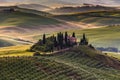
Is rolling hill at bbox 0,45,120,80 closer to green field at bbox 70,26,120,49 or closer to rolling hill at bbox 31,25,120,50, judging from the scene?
rolling hill at bbox 31,25,120,50

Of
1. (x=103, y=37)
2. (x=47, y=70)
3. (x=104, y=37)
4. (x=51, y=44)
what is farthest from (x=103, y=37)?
(x=47, y=70)

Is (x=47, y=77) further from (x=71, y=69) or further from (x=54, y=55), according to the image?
(x=54, y=55)

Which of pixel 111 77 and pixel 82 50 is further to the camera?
pixel 82 50

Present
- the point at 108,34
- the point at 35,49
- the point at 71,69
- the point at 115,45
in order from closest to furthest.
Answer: the point at 71,69
the point at 35,49
the point at 115,45
the point at 108,34

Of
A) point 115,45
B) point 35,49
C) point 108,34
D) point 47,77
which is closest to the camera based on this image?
point 47,77

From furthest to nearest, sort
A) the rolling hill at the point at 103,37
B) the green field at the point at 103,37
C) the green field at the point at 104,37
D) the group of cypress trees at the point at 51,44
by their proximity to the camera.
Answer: the green field at the point at 104,37, the green field at the point at 103,37, the rolling hill at the point at 103,37, the group of cypress trees at the point at 51,44

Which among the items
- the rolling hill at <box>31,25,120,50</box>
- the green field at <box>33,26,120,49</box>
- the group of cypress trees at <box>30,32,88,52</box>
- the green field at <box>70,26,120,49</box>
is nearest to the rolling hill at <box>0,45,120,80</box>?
the group of cypress trees at <box>30,32,88,52</box>

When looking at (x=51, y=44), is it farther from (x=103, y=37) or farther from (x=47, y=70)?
(x=103, y=37)

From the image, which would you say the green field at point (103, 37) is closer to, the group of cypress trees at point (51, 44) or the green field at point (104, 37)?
the green field at point (104, 37)

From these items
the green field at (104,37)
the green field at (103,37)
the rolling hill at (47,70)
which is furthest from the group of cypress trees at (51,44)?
the green field at (104,37)

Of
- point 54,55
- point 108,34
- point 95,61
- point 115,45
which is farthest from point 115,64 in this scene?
point 108,34

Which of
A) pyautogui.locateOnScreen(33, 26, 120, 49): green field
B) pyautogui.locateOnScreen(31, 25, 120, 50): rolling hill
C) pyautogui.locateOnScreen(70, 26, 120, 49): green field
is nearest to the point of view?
pyautogui.locateOnScreen(31, 25, 120, 50): rolling hill
